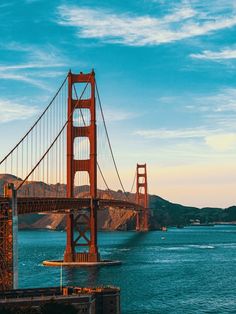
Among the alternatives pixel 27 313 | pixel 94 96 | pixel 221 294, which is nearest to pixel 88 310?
pixel 27 313

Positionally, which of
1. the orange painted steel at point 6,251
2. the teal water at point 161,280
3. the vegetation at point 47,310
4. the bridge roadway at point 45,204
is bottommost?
the teal water at point 161,280

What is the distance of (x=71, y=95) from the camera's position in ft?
266

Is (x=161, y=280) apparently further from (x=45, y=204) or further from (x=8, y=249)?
(x=8, y=249)

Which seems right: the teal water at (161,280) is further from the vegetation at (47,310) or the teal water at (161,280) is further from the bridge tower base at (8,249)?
the bridge tower base at (8,249)

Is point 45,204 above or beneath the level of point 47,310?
above

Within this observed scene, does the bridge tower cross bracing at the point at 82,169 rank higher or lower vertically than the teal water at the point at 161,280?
higher

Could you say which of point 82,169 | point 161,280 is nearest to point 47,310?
point 161,280

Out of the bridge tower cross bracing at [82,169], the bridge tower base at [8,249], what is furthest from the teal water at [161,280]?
the bridge tower base at [8,249]

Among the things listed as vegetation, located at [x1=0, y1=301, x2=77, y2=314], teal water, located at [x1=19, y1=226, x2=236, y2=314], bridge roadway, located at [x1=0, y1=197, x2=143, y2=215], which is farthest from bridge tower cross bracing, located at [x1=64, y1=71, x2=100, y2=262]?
vegetation, located at [x1=0, y1=301, x2=77, y2=314]

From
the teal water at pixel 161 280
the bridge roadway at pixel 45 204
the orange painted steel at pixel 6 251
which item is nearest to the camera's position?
the orange painted steel at pixel 6 251

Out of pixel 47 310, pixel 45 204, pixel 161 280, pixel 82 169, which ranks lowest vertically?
pixel 161 280

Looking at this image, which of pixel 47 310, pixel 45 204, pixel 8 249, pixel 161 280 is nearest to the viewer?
pixel 47 310

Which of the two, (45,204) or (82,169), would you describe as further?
(82,169)

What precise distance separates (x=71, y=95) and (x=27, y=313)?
48115mm
